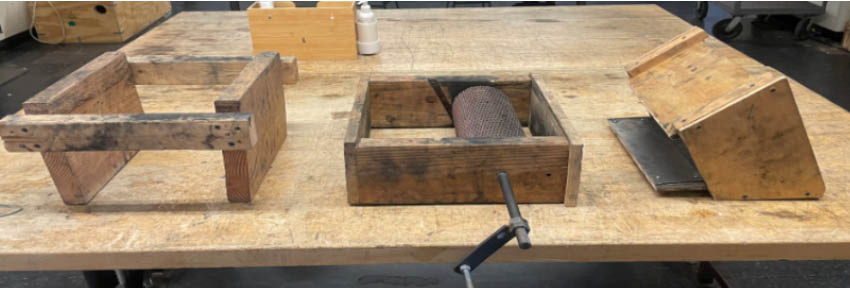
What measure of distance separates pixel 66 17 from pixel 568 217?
4.85 meters

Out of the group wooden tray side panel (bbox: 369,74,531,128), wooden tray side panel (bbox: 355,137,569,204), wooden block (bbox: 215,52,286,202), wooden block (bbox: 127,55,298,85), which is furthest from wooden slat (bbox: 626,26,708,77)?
wooden block (bbox: 127,55,298,85)

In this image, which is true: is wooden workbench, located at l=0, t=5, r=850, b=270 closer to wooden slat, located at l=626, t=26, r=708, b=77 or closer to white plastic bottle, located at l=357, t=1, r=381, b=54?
wooden slat, located at l=626, t=26, r=708, b=77

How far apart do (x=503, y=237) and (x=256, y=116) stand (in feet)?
1.61

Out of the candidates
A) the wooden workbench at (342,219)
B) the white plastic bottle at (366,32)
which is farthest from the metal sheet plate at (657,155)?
the white plastic bottle at (366,32)

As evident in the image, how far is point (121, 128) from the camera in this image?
78cm

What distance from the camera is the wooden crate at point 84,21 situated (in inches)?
170

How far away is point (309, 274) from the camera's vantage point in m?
1.64

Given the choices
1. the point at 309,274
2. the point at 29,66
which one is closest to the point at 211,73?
the point at 309,274

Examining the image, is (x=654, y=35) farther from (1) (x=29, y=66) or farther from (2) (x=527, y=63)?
(1) (x=29, y=66)

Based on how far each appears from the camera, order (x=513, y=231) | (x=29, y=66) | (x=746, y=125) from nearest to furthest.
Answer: (x=513, y=231), (x=746, y=125), (x=29, y=66)

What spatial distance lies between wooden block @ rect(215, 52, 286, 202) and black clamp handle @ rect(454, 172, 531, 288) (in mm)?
379

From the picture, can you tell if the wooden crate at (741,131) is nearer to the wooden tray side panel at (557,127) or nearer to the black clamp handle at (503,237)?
the wooden tray side panel at (557,127)

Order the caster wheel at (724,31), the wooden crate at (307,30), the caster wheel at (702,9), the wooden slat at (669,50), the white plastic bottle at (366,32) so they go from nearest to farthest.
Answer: the wooden slat at (669,50)
the wooden crate at (307,30)
the white plastic bottle at (366,32)
the caster wheel at (724,31)
the caster wheel at (702,9)

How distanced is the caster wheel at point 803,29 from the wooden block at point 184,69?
4320 millimetres
